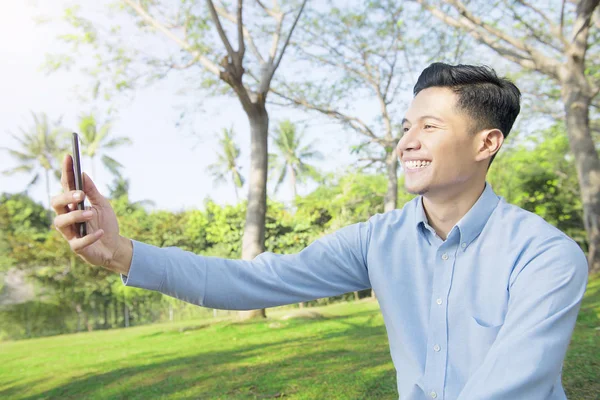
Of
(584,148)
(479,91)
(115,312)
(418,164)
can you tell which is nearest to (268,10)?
(584,148)

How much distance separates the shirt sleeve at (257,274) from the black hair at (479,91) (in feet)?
1.74

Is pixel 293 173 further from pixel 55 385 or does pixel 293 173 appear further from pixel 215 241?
pixel 55 385

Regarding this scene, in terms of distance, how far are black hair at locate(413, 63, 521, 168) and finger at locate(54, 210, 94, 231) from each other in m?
1.17

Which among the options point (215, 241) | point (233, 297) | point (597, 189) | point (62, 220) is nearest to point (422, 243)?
point (233, 297)

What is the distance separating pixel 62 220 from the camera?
4.97 feet

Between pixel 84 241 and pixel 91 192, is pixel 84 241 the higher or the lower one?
the lower one

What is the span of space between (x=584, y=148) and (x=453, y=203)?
10.5m

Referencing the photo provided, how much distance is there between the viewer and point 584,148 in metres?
11.1

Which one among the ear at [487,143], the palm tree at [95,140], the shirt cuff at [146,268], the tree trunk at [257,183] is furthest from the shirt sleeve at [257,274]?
the palm tree at [95,140]

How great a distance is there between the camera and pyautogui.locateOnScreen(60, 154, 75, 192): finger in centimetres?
152

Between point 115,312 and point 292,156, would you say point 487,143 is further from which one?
point 292,156

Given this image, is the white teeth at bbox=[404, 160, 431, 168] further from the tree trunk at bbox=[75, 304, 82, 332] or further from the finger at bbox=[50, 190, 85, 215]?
the tree trunk at bbox=[75, 304, 82, 332]

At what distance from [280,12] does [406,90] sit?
6.55 metres

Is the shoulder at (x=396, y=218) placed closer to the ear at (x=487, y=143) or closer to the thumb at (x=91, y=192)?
the ear at (x=487, y=143)
